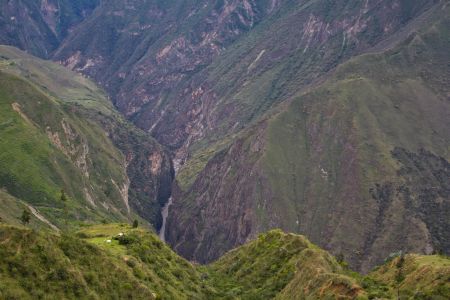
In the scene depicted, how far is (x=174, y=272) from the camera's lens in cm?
10169

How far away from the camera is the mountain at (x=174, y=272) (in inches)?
2451

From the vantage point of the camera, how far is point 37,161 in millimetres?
198875

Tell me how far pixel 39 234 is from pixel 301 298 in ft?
128

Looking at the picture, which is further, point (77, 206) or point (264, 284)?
point (77, 206)

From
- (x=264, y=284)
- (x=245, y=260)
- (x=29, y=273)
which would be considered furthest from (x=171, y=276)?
(x=29, y=273)

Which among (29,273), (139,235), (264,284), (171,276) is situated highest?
(29,273)

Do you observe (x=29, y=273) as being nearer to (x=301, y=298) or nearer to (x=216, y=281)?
(x=301, y=298)

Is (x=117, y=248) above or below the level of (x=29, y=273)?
below

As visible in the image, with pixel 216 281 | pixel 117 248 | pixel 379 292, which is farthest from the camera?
pixel 216 281

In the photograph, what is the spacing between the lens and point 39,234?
65.9 metres

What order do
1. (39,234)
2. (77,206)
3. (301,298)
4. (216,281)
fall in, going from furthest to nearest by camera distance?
(77,206) → (216,281) → (301,298) → (39,234)

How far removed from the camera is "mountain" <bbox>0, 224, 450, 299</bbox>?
62250mm

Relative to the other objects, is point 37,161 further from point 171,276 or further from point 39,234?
point 39,234

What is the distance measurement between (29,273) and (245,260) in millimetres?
69237
